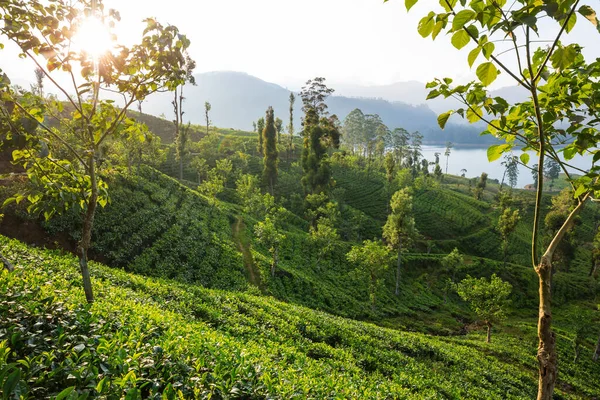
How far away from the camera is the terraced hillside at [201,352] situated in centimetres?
404

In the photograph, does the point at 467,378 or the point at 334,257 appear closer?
the point at 467,378

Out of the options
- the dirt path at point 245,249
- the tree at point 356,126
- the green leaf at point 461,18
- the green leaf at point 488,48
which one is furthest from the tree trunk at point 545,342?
the tree at point 356,126

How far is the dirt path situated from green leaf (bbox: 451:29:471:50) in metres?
28.5

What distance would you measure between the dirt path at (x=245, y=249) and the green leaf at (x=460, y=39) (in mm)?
28467

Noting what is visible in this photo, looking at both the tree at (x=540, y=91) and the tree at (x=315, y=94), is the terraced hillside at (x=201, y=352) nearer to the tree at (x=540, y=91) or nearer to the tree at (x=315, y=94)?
the tree at (x=540, y=91)

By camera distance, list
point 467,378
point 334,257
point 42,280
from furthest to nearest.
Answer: point 334,257 < point 467,378 < point 42,280

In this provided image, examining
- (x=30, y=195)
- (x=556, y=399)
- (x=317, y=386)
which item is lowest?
(x=556, y=399)

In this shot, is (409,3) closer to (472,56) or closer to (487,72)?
(472,56)

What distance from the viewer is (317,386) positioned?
7.33 meters

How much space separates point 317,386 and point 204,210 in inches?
1454

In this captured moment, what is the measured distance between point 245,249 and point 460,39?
1407 inches

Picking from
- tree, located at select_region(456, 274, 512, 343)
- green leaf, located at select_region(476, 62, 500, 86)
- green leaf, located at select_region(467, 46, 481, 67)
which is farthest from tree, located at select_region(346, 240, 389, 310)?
green leaf, located at select_region(467, 46, 481, 67)

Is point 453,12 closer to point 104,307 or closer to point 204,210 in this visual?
point 104,307

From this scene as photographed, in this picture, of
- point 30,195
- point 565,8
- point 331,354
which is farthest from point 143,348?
point 331,354
